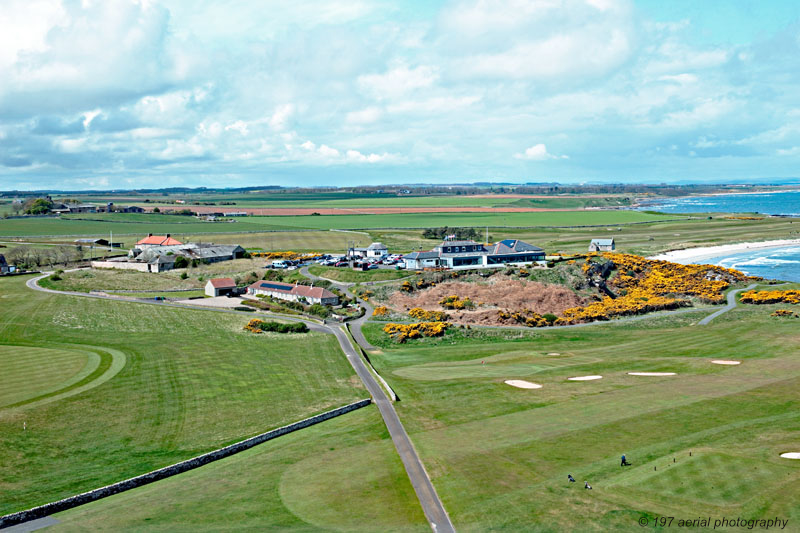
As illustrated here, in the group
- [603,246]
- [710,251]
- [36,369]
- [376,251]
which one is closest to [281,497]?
[36,369]

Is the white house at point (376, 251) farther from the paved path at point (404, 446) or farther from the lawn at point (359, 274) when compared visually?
the paved path at point (404, 446)

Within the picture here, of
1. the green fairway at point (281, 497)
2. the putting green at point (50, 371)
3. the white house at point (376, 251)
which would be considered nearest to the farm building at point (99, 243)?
the white house at point (376, 251)

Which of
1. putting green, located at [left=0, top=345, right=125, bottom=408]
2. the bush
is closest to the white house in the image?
the bush

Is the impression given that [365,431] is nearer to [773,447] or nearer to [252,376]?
[252,376]

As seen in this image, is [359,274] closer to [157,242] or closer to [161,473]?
[157,242]

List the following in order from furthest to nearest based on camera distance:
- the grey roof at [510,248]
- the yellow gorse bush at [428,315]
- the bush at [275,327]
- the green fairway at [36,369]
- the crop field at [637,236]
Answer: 1. the crop field at [637,236]
2. the grey roof at [510,248]
3. the yellow gorse bush at [428,315]
4. the bush at [275,327]
5. the green fairway at [36,369]
